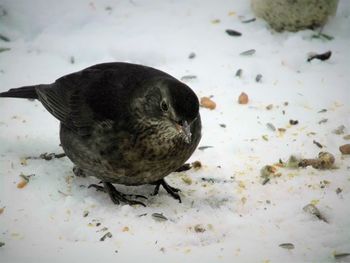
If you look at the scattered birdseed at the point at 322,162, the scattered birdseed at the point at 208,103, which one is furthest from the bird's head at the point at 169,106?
the scattered birdseed at the point at 208,103

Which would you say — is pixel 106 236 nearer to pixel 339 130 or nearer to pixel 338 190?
pixel 338 190

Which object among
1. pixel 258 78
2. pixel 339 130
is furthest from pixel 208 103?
pixel 339 130

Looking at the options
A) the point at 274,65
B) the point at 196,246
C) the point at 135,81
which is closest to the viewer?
the point at 196,246

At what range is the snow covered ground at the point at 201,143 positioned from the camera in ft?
11.6

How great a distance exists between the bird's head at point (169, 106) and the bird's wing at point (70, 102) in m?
0.48

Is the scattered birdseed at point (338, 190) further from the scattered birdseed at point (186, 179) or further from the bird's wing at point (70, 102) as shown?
the bird's wing at point (70, 102)

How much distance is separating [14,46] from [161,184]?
280 centimetres

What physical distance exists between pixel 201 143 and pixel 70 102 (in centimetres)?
126

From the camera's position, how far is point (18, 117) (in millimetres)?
4977

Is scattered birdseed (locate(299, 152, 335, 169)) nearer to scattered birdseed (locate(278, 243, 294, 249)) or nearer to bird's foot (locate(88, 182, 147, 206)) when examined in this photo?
scattered birdseed (locate(278, 243, 294, 249))

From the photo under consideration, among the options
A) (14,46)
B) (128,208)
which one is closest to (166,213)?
(128,208)

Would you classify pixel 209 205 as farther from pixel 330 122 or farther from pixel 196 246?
pixel 330 122

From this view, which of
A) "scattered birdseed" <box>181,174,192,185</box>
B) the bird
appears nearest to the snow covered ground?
"scattered birdseed" <box>181,174,192,185</box>

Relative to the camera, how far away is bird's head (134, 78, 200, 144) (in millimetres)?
3311
